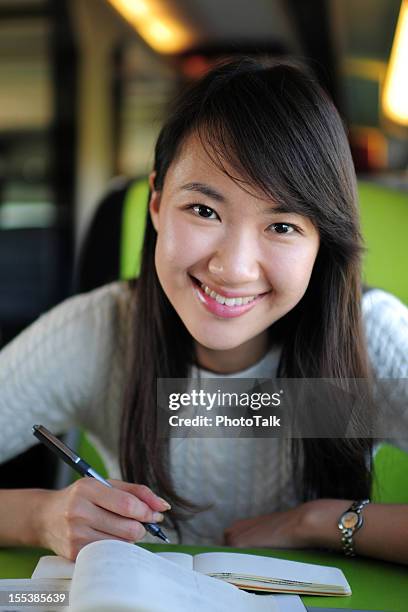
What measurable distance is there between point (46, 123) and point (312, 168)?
3.46m

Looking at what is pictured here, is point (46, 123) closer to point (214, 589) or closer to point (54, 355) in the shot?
point (54, 355)

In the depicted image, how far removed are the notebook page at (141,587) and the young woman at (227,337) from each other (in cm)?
8

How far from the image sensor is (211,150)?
58cm

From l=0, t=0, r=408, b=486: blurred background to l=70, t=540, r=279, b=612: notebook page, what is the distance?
1689mm

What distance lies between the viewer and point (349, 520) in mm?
586

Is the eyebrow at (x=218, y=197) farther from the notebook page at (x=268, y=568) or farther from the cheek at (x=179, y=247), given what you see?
the notebook page at (x=268, y=568)

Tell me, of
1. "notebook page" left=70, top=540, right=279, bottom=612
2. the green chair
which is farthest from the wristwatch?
the green chair

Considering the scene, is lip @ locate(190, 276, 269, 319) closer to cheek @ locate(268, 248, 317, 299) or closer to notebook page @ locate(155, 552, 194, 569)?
cheek @ locate(268, 248, 317, 299)

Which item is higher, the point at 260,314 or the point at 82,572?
the point at 260,314

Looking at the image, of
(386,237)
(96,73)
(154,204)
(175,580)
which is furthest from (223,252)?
(96,73)

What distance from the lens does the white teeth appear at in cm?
59

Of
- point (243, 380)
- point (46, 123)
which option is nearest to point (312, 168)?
point (243, 380)

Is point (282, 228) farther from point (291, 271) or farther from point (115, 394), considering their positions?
point (115, 394)

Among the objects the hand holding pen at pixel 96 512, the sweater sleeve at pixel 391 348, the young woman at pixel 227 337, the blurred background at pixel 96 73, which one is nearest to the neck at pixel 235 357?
the young woman at pixel 227 337
